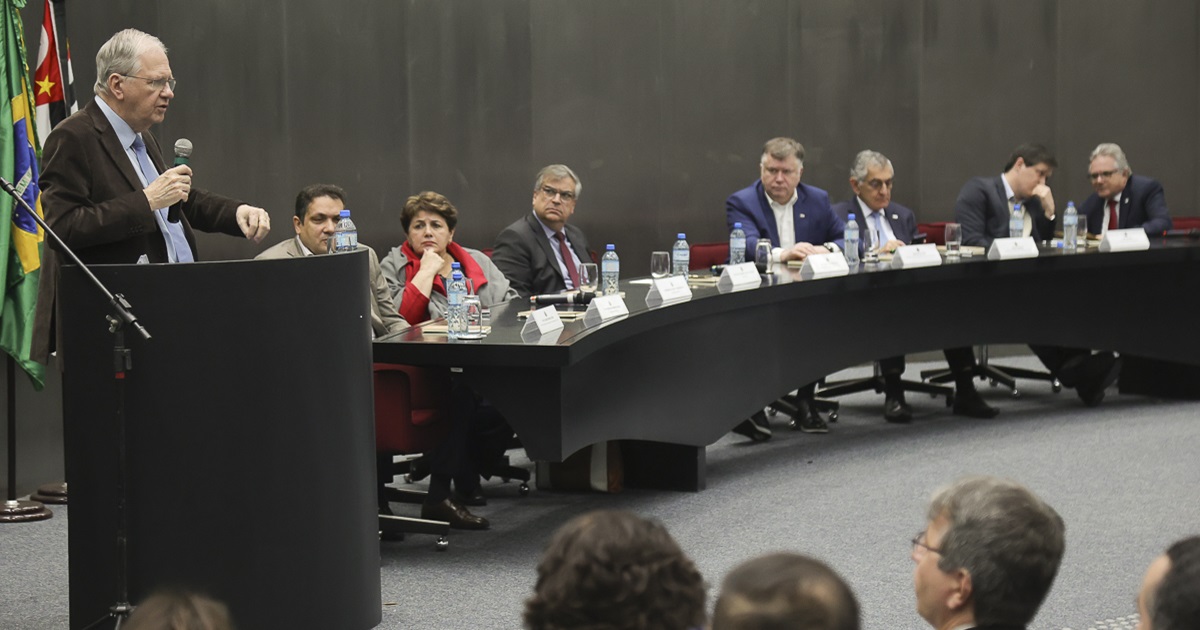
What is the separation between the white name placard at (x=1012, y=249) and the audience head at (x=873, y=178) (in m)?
0.63

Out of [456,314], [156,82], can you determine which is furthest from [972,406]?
[156,82]

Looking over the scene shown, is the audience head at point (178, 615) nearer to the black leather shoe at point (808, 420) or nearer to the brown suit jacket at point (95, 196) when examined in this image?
the brown suit jacket at point (95, 196)

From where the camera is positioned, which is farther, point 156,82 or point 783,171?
point 783,171

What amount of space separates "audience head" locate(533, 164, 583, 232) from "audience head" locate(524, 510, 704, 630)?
4.17m

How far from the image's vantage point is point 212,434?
9.86 ft

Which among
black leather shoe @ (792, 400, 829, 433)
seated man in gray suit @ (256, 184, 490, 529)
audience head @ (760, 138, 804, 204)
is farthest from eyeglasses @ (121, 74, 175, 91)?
black leather shoe @ (792, 400, 829, 433)

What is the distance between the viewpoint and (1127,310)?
22.2 feet

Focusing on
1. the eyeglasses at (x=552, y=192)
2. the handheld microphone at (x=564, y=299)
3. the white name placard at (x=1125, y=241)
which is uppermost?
the eyeglasses at (x=552, y=192)

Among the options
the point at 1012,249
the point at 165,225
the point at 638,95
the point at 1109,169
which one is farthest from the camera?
the point at 638,95

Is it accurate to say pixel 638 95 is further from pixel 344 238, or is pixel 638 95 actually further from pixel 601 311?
pixel 344 238

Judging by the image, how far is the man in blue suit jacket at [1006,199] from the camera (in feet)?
23.5

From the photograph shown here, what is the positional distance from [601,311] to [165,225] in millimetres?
1472

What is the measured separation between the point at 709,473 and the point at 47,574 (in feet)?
8.39

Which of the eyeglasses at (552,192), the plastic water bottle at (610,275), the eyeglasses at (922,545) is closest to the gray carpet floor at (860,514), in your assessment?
the plastic water bottle at (610,275)
